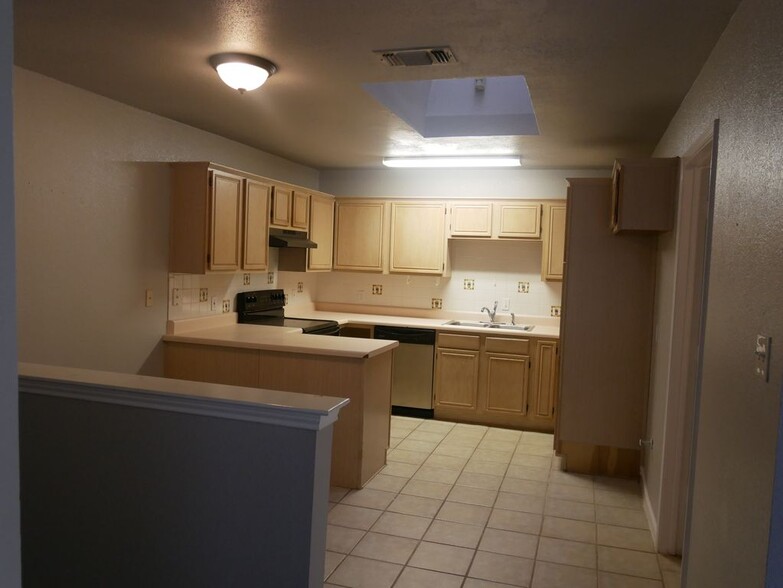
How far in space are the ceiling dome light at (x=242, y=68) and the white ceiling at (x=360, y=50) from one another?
0.20 feet

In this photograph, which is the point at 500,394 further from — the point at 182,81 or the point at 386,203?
the point at 182,81

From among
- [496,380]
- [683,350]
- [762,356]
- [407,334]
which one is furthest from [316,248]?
[762,356]

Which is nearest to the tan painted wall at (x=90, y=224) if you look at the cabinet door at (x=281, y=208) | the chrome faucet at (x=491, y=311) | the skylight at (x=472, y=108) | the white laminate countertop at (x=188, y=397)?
the cabinet door at (x=281, y=208)

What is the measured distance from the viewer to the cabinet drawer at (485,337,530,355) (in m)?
5.46

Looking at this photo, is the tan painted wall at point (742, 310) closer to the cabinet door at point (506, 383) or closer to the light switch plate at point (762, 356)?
the light switch plate at point (762, 356)

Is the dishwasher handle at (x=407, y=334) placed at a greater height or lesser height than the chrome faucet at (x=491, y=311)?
lesser

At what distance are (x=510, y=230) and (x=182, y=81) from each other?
3.36m

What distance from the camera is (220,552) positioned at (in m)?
2.18

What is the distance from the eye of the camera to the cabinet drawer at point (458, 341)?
561 centimetres

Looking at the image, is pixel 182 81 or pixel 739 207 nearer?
pixel 739 207

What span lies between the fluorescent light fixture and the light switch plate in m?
3.79

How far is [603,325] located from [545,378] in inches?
53.2

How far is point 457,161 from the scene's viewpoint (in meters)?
5.44

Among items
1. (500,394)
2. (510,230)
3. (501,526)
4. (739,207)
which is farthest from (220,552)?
(510,230)
